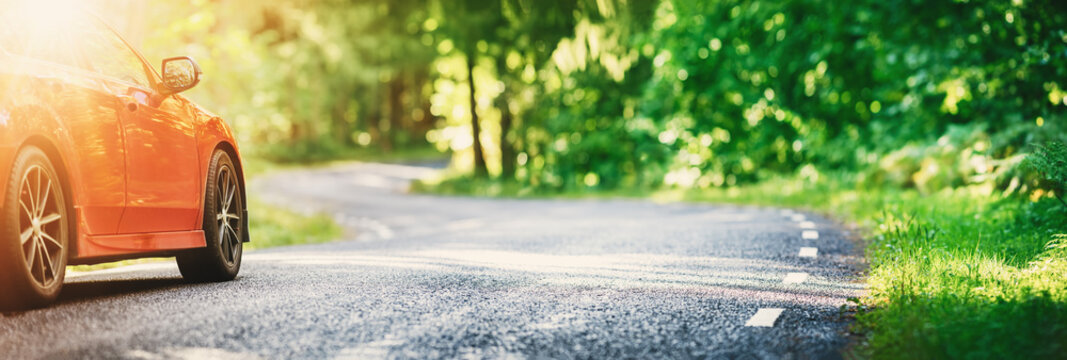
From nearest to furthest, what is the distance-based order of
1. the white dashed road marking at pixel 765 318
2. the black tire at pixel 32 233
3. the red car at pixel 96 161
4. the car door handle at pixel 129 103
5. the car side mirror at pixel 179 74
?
the black tire at pixel 32 233 < the red car at pixel 96 161 < the white dashed road marking at pixel 765 318 < the car door handle at pixel 129 103 < the car side mirror at pixel 179 74

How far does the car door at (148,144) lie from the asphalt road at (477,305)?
437 millimetres

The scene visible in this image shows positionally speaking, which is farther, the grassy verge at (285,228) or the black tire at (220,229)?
the grassy verge at (285,228)

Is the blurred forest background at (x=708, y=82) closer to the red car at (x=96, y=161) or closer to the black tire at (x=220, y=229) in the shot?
the black tire at (x=220, y=229)

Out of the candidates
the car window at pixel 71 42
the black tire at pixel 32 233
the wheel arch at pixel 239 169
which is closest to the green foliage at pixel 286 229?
the wheel arch at pixel 239 169

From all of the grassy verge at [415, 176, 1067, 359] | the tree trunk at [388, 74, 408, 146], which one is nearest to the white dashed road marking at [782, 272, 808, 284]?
the grassy verge at [415, 176, 1067, 359]

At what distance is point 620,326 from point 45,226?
269 centimetres

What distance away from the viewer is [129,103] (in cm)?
609

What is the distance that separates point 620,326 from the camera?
5254 mm

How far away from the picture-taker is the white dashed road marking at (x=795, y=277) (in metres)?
7.08

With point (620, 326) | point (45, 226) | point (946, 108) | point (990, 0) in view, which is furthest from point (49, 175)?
point (946, 108)

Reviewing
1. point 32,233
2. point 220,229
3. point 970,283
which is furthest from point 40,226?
point 970,283

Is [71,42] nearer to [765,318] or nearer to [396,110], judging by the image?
[765,318]

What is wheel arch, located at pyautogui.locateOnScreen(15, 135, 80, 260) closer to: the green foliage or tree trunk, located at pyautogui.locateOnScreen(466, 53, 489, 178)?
the green foliage

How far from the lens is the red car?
507cm
